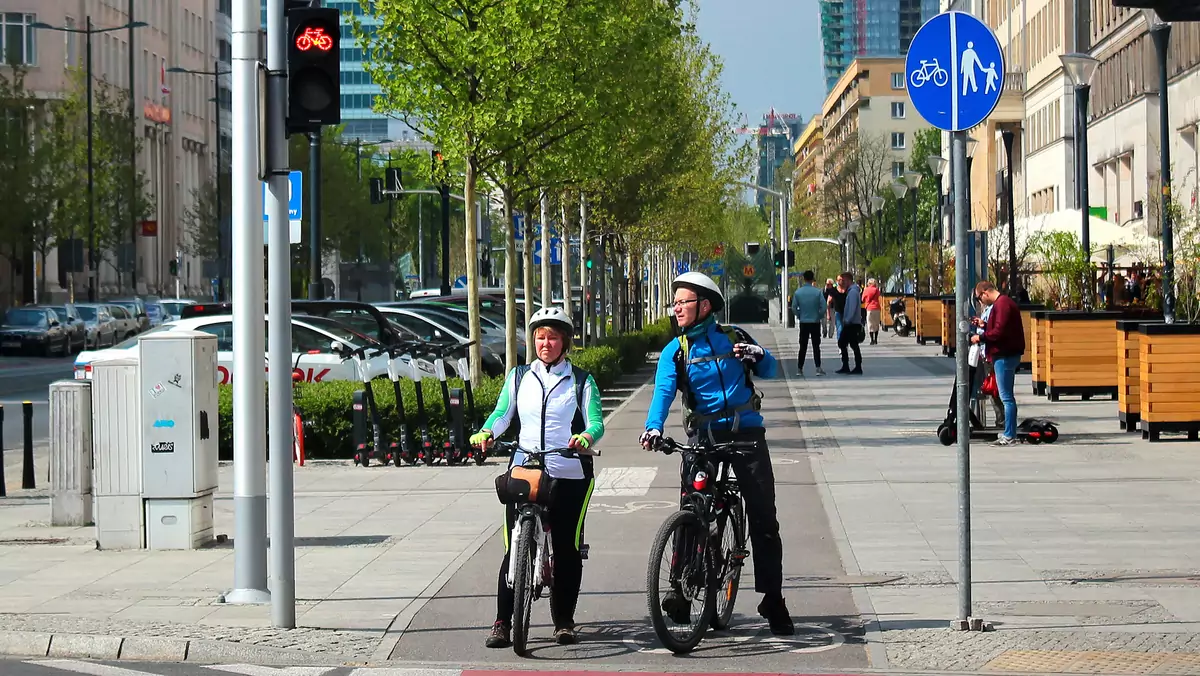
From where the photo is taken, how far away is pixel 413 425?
19000 millimetres

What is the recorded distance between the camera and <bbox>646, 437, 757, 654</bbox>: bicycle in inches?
331

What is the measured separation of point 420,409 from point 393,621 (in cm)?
913

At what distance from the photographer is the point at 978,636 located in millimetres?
8711

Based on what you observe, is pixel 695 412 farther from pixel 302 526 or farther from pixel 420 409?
pixel 420 409

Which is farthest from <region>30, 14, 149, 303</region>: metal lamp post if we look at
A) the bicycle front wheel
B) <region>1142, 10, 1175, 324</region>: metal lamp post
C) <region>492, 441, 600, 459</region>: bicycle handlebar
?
the bicycle front wheel

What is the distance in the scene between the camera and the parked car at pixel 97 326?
60125 millimetres

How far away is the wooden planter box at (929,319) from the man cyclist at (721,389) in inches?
1555

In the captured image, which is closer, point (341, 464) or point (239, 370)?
point (239, 370)

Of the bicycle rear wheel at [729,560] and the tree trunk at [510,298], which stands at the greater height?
the tree trunk at [510,298]

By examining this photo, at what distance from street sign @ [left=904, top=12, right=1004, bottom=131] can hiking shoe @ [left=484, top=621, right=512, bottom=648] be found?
10.1ft

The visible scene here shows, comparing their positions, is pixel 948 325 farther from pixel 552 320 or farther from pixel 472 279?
pixel 552 320

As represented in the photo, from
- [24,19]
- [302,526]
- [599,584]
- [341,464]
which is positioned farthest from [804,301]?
[24,19]

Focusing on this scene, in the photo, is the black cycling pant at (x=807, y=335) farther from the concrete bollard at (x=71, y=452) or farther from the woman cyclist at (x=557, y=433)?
the woman cyclist at (x=557, y=433)

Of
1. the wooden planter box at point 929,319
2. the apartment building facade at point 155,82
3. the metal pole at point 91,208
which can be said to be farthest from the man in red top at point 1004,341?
the apartment building facade at point 155,82
